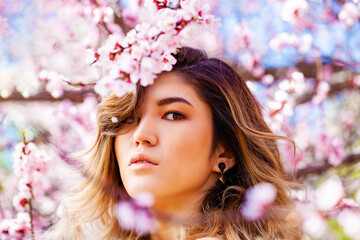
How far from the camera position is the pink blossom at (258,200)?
1.99 m

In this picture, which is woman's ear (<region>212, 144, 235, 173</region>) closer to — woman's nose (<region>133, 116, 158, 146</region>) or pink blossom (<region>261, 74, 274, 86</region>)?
woman's nose (<region>133, 116, 158, 146</region>)

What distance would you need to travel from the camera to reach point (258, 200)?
2.01m

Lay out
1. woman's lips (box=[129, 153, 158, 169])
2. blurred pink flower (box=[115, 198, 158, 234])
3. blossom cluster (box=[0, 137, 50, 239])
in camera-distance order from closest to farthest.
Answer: woman's lips (box=[129, 153, 158, 169])
blurred pink flower (box=[115, 198, 158, 234])
blossom cluster (box=[0, 137, 50, 239])

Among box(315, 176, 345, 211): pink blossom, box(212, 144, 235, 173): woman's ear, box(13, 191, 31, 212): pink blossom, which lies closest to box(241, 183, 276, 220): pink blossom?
box(212, 144, 235, 173): woman's ear

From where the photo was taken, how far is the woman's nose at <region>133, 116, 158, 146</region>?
1.83m

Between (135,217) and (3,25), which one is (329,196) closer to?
(135,217)

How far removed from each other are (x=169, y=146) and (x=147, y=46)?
411 mm

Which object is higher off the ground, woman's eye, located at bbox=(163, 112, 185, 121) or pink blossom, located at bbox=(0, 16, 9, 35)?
woman's eye, located at bbox=(163, 112, 185, 121)

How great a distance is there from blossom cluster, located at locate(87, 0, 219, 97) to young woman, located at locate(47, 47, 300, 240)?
23 centimetres

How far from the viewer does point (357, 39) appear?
3457 millimetres

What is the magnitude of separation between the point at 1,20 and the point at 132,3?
4.16 ft

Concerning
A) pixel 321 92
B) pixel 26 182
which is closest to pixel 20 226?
pixel 26 182

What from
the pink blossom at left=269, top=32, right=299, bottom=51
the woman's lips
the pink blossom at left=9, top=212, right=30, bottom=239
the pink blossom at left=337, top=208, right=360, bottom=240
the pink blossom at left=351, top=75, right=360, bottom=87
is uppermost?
the woman's lips

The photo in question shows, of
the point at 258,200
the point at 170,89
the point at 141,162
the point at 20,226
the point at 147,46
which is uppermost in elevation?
the point at 147,46
